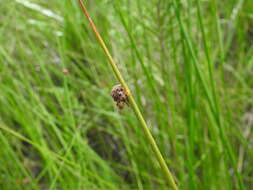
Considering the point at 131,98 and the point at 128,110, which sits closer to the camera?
the point at 131,98

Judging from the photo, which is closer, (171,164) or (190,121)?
(190,121)

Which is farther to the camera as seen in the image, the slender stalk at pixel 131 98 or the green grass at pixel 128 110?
the green grass at pixel 128 110

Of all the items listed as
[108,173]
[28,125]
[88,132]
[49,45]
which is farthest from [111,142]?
[49,45]

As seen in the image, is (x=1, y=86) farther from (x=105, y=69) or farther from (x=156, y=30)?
(x=156, y=30)

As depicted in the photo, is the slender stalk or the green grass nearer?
the slender stalk

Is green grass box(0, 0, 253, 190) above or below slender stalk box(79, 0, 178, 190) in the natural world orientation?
below

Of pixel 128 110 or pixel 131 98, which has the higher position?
pixel 131 98

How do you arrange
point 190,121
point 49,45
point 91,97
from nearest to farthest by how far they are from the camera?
point 190,121, point 91,97, point 49,45

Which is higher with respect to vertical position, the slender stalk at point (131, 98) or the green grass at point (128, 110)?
the slender stalk at point (131, 98)
